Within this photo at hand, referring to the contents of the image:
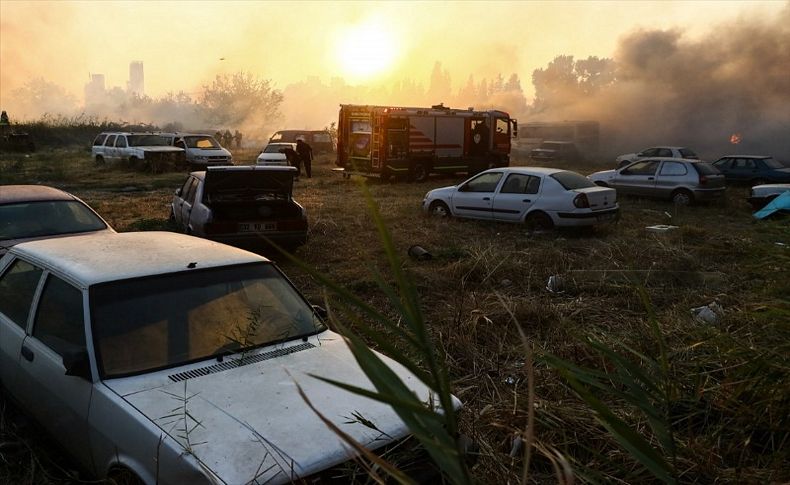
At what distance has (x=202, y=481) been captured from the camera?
2332mm

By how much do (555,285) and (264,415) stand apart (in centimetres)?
534

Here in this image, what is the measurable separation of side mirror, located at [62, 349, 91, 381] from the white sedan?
929 centimetres

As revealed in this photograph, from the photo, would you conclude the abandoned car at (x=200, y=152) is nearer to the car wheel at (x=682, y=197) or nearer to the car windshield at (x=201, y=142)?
the car windshield at (x=201, y=142)

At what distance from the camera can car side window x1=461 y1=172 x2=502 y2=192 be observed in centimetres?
1222

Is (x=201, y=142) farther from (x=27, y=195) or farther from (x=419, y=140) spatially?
(x=27, y=195)

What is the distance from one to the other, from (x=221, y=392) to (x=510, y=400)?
1755mm

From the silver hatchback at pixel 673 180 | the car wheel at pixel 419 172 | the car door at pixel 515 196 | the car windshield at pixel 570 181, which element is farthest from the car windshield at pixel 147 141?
the car windshield at pixel 570 181

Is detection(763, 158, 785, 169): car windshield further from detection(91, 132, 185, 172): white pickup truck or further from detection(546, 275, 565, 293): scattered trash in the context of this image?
detection(91, 132, 185, 172): white pickup truck

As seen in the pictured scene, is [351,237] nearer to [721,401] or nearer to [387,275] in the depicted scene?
[387,275]

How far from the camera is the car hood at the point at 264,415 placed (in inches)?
94.5

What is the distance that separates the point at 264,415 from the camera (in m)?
2.71

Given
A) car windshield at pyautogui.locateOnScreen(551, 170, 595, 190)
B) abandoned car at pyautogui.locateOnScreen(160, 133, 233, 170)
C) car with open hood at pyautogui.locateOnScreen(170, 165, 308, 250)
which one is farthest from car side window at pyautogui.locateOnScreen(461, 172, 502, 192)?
abandoned car at pyautogui.locateOnScreen(160, 133, 233, 170)

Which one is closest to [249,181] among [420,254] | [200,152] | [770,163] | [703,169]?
[420,254]

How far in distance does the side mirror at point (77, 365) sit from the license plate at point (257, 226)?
548cm
